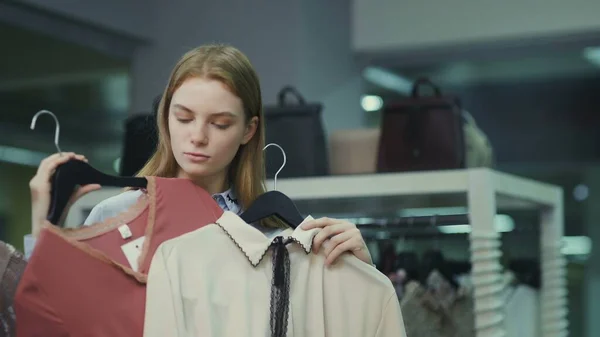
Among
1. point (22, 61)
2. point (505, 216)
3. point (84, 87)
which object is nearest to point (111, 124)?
point (84, 87)

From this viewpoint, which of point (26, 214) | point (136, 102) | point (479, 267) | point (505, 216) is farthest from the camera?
point (505, 216)

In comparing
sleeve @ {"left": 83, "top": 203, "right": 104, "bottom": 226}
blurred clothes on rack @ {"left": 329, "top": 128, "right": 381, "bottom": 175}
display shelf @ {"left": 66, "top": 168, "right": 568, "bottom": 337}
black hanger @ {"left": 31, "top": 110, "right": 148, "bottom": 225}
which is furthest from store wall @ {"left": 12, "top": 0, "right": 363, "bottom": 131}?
black hanger @ {"left": 31, "top": 110, "right": 148, "bottom": 225}

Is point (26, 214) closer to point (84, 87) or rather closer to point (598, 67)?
point (84, 87)

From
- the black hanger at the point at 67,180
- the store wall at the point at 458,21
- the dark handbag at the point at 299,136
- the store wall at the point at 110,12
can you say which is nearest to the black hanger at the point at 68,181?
the black hanger at the point at 67,180

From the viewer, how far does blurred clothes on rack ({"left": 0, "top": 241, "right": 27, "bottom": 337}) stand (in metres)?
1.61

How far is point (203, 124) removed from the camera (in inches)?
64.2

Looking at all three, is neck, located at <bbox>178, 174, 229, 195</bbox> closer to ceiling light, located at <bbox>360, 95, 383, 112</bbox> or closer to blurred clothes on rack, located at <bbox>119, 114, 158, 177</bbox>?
blurred clothes on rack, located at <bbox>119, 114, 158, 177</bbox>

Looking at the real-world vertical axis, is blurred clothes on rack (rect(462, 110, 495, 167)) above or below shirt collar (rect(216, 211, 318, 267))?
above

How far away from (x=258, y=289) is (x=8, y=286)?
40 centimetres

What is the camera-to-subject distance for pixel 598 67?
4.94m

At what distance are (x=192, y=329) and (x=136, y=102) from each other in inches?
131

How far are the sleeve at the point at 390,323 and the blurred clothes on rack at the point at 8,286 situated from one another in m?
0.59

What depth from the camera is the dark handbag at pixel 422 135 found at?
11.3ft

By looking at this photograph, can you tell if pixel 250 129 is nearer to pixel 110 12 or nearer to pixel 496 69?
pixel 110 12
